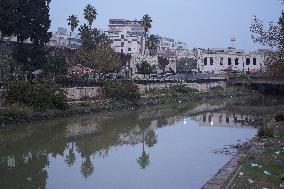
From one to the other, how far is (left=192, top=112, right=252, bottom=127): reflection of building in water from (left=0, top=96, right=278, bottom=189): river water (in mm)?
193

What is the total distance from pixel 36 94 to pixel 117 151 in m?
15.0

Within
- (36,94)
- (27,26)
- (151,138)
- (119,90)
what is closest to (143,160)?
(151,138)

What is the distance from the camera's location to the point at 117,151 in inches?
1059

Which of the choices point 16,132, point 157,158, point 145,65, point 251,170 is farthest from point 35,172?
point 145,65

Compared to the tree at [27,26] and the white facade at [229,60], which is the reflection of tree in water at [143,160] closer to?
the tree at [27,26]

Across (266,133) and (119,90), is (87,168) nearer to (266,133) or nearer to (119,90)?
(266,133)

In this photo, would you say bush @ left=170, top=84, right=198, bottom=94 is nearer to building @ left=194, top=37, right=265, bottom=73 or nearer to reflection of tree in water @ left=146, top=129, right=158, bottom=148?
reflection of tree in water @ left=146, top=129, right=158, bottom=148

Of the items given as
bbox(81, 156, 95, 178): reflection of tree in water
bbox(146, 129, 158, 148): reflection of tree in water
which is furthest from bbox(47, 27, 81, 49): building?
bbox(81, 156, 95, 178): reflection of tree in water

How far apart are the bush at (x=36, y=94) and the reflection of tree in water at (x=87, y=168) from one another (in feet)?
53.6

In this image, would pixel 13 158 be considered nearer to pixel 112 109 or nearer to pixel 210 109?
pixel 112 109

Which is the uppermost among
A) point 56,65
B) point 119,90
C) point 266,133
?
point 56,65

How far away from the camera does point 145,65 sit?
82562 mm

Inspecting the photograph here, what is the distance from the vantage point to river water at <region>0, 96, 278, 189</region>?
1936 centimetres

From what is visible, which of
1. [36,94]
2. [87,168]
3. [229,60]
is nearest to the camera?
[87,168]
